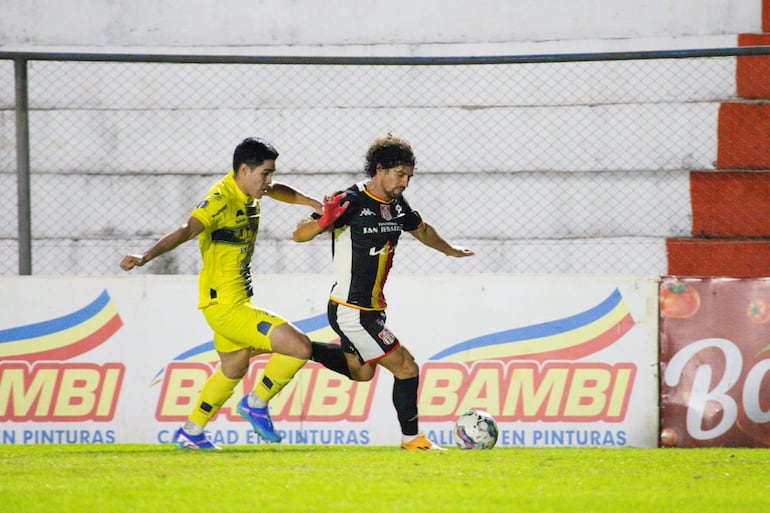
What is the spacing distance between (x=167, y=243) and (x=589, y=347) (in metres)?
3.29

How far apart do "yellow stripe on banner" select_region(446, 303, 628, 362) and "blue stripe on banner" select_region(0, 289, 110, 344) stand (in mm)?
2740

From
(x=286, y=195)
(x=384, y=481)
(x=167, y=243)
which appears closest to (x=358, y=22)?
(x=286, y=195)

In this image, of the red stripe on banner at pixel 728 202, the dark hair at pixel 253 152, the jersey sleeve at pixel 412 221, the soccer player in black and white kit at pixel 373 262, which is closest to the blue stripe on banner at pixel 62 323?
the dark hair at pixel 253 152

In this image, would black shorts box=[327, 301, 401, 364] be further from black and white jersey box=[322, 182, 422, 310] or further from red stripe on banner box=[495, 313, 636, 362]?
red stripe on banner box=[495, 313, 636, 362]

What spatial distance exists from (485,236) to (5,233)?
15.3 feet

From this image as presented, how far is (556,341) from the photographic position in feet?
27.7

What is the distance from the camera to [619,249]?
35.3ft

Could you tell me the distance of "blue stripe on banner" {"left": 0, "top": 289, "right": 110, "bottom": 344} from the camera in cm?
865

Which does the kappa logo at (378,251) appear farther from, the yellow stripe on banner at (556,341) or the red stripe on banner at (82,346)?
the red stripe on banner at (82,346)

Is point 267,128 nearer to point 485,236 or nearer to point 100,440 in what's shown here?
point 485,236

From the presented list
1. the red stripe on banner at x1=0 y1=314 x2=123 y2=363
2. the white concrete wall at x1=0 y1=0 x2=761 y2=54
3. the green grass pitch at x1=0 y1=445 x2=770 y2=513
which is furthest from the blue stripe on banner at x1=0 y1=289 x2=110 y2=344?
the white concrete wall at x1=0 y1=0 x2=761 y2=54

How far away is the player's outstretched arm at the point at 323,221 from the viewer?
6.89 meters

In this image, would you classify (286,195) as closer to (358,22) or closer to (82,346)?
(82,346)

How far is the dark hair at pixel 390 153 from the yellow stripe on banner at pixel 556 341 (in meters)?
1.90
